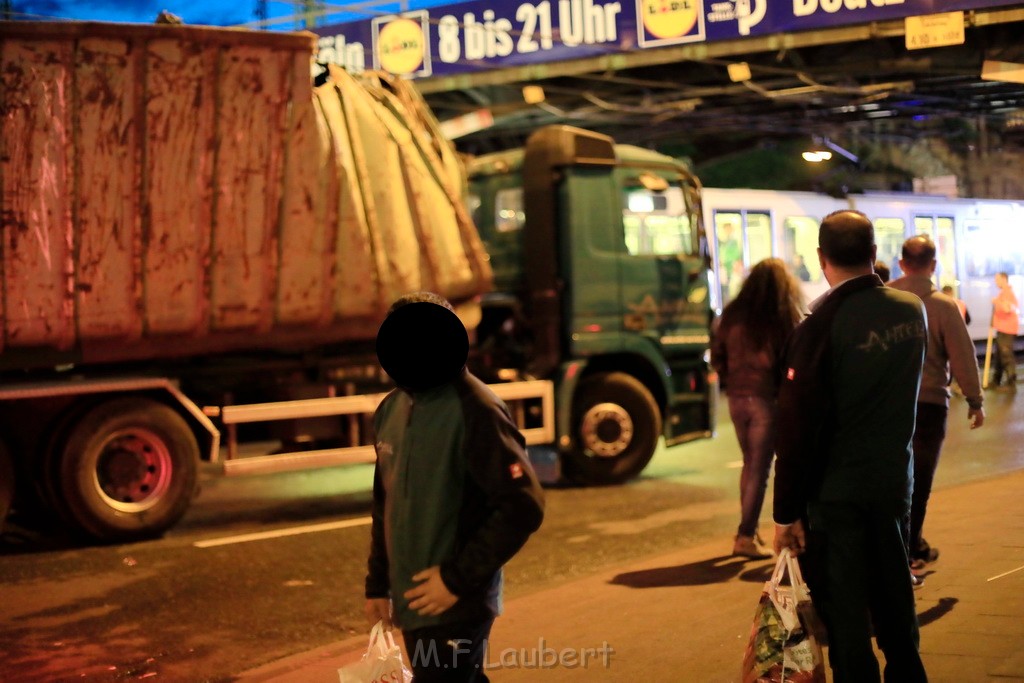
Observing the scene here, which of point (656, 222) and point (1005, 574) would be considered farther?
point (656, 222)

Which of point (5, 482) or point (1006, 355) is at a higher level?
point (5, 482)

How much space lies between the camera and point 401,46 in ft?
66.0

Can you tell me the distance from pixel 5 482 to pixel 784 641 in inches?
255

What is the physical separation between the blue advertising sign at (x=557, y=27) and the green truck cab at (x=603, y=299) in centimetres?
548

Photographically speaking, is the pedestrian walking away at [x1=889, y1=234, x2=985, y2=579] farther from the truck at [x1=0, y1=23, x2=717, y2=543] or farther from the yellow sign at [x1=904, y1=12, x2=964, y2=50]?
the yellow sign at [x1=904, y1=12, x2=964, y2=50]

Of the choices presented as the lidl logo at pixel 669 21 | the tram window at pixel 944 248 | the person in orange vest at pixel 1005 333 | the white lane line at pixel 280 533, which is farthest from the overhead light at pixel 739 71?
the white lane line at pixel 280 533

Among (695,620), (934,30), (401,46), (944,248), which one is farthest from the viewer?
(944,248)

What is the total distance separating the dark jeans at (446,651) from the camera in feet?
10.8

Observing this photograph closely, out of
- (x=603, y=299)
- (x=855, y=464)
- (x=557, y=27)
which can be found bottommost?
(x=855, y=464)

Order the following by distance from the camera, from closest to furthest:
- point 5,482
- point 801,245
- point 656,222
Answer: point 5,482, point 656,222, point 801,245

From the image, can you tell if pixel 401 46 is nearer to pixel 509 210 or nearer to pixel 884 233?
pixel 509 210

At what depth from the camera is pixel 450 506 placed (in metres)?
3.26

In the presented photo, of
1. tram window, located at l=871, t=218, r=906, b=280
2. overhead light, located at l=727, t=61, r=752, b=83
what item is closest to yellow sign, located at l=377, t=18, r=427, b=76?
overhead light, located at l=727, t=61, r=752, b=83

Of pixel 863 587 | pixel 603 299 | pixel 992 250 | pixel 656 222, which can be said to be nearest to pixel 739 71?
pixel 656 222
